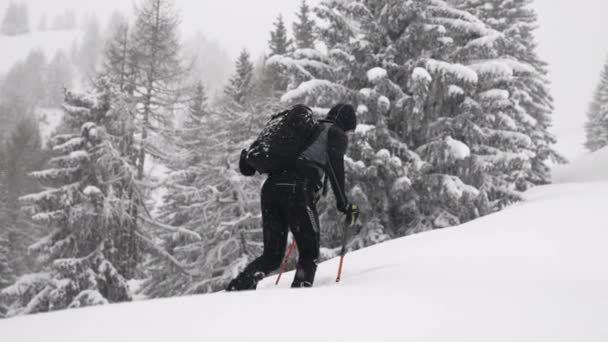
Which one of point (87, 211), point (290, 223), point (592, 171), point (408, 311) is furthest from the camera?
point (592, 171)

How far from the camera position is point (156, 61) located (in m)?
16.5

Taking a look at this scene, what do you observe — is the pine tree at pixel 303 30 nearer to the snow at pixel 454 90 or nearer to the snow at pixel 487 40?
the snow at pixel 487 40

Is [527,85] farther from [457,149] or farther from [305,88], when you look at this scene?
[305,88]

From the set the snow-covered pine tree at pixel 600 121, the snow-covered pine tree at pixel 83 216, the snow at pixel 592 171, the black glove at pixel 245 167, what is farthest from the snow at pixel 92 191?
the snow-covered pine tree at pixel 600 121

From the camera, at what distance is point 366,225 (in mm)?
10289

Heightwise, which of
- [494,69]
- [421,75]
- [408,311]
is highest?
[494,69]

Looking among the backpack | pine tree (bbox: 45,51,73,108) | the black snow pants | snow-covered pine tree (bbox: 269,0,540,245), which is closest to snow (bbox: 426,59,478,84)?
snow-covered pine tree (bbox: 269,0,540,245)

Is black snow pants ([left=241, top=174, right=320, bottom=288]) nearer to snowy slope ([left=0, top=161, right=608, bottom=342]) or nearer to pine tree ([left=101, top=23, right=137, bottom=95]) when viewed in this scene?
snowy slope ([left=0, top=161, right=608, bottom=342])

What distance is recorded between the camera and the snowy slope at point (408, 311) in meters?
2.06

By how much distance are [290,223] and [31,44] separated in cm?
16518

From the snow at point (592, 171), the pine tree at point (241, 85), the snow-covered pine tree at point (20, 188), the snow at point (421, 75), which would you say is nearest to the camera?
the snow at point (421, 75)

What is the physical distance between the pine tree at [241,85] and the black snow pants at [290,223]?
14448 mm

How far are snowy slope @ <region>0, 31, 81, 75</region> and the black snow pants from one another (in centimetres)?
13963

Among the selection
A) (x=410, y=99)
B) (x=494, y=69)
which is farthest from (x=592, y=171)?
(x=410, y=99)
